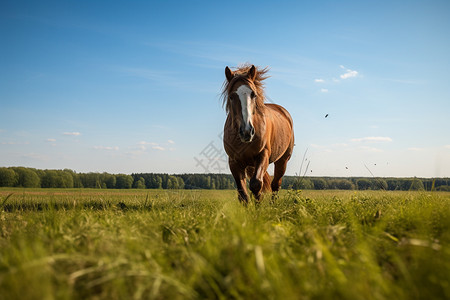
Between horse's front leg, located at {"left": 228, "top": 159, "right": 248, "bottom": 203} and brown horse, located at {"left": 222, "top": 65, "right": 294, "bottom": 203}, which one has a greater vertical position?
brown horse, located at {"left": 222, "top": 65, "right": 294, "bottom": 203}

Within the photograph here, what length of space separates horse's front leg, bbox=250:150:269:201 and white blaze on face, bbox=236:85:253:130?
3.95 feet

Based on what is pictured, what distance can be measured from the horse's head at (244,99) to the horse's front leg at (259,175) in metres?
0.80

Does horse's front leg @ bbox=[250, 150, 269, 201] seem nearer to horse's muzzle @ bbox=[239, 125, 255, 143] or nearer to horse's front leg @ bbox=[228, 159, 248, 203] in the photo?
horse's front leg @ bbox=[228, 159, 248, 203]

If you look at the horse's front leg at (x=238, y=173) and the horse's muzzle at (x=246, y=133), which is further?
the horse's front leg at (x=238, y=173)

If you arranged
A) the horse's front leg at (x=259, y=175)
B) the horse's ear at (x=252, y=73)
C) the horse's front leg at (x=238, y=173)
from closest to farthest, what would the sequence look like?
1. the horse's front leg at (x=259, y=175)
2. the horse's ear at (x=252, y=73)
3. the horse's front leg at (x=238, y=173)

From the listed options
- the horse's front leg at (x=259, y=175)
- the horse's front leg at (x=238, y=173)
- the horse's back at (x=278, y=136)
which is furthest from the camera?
the horse's back at (x=278, y=136)

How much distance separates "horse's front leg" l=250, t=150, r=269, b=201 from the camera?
5.45 meters

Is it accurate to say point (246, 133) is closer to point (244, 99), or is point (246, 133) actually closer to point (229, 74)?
point (244, 99)

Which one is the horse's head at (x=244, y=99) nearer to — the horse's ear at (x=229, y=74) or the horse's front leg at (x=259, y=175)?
the horse's ear at (x=229, y=74)

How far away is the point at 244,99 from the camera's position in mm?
5051

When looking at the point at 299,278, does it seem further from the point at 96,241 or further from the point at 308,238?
the point at 96,241

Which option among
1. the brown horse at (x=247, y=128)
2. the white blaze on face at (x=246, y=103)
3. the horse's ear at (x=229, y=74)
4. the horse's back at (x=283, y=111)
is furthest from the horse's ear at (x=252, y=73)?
the horse's back at (x=283, y=111)

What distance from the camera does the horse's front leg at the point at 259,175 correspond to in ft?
17.9

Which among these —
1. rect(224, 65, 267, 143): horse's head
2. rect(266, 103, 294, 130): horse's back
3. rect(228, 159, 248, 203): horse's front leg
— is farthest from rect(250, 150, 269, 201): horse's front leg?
rect(266, 103, 294, 130): horse's back
